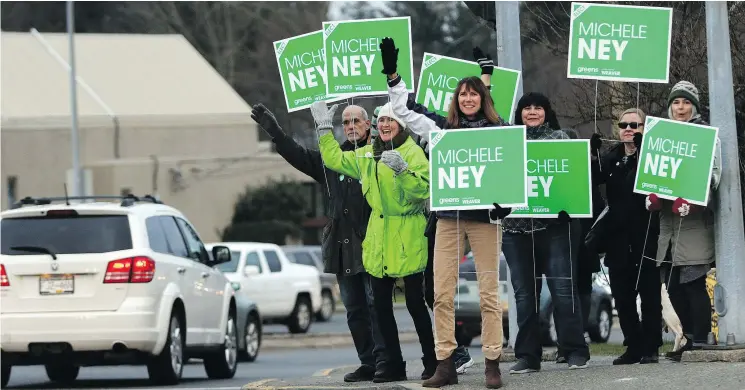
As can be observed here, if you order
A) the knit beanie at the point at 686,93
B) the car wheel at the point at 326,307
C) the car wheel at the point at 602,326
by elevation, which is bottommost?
the car wheel at the point at 326,307

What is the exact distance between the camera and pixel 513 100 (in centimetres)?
1168

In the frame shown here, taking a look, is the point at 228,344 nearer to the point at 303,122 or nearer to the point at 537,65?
the point at 537,65

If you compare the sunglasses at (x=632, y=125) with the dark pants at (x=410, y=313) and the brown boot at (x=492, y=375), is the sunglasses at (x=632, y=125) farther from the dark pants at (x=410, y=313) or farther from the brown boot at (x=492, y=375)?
the brown boot at (x=492, y=375)

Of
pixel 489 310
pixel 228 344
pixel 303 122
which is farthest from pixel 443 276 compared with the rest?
pixel 303 122

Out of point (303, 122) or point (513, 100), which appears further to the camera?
point (303, 122)

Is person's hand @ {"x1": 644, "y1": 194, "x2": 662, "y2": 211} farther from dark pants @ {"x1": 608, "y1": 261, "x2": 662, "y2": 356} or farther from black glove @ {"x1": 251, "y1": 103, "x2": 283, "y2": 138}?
black glove @ {"x1": 251, "y1": 103, "x2": 283, "y2": 138}

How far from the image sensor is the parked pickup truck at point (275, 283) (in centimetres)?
2664

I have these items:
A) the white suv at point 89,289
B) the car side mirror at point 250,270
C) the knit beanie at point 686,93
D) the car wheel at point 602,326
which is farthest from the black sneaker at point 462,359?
the car side mirror at point 250,270

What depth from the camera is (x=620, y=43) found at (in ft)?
36.3

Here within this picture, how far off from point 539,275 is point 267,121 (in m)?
2.17

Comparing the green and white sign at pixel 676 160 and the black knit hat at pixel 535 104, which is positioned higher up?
the black knit hat at pixel 535 104

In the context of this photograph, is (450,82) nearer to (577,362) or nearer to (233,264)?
(577,362)

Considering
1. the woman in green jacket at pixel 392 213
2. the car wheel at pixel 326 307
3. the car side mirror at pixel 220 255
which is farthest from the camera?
the car wheel at pixel 326 307

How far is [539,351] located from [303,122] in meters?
48.0
